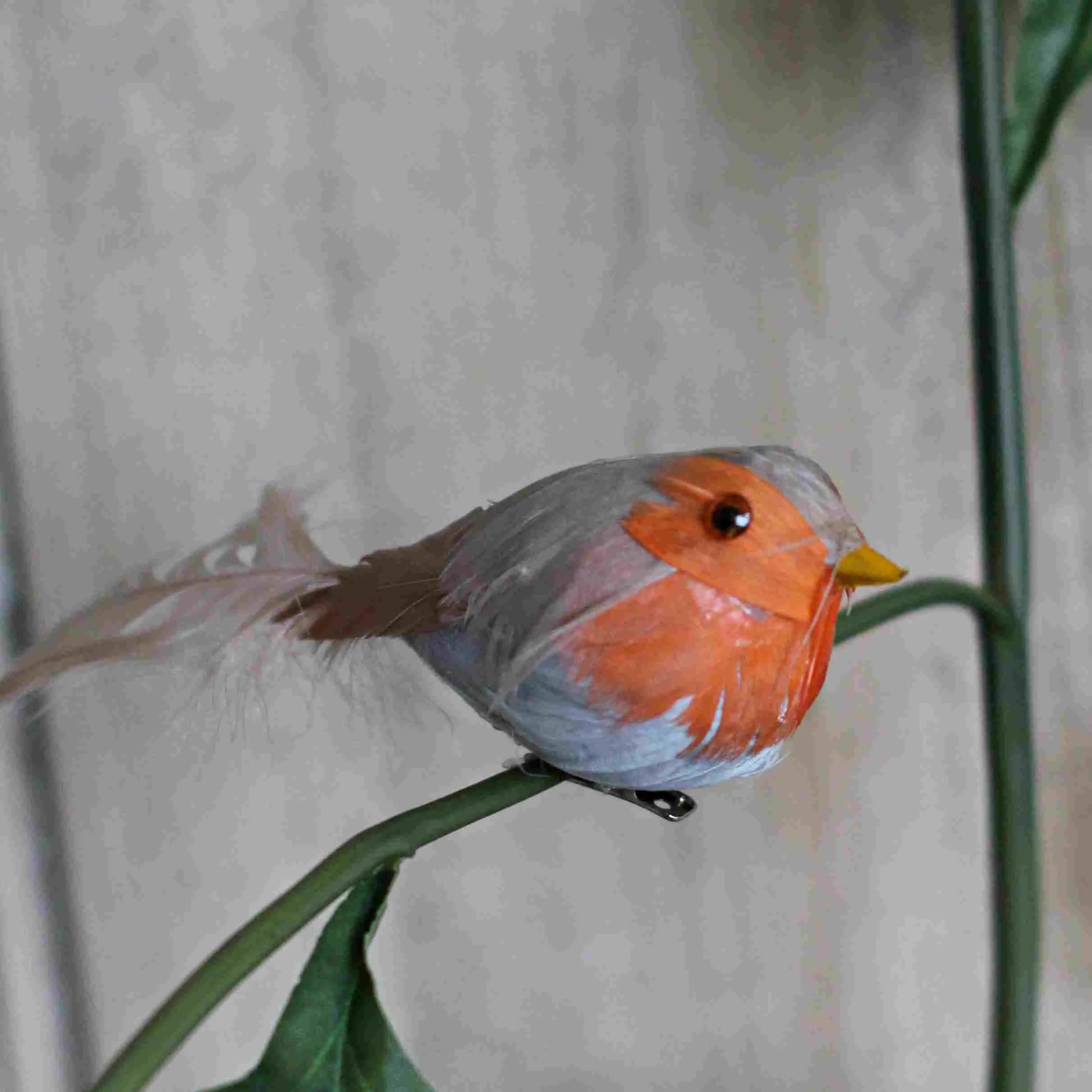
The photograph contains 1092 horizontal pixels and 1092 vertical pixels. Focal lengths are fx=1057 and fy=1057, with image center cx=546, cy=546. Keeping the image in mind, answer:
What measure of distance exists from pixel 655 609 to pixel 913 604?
9cm

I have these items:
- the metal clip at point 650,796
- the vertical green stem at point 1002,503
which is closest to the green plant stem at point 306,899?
the metal clip at point 650,796

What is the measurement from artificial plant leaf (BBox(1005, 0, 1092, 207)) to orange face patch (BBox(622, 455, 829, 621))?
0.58ft

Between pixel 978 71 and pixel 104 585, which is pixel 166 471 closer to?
pixel 104 585

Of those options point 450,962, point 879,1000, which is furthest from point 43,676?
point 879,1000

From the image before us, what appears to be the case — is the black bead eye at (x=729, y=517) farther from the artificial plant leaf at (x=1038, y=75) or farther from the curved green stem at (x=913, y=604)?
the artificial plant leaf at (x=1038, y=75)

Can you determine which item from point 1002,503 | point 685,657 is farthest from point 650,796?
point 1002,503

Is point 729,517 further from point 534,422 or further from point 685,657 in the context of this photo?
point 534,422

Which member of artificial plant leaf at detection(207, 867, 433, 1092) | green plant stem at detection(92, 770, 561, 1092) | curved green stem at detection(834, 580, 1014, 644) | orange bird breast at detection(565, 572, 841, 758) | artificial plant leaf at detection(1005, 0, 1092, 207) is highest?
artificial plant leaf at detection(1005, 0, 1092, 207)

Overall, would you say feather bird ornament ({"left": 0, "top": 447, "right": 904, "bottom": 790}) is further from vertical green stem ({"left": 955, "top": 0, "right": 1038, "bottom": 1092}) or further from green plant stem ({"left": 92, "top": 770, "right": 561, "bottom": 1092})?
Answer: vertical green stem ({"left": 955, "top": 0, "right": 1038, "bottom": 1092})

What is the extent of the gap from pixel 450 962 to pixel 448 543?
Result: 7.6 inches

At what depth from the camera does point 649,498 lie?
0.14m

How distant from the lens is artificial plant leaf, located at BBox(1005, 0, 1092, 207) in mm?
268

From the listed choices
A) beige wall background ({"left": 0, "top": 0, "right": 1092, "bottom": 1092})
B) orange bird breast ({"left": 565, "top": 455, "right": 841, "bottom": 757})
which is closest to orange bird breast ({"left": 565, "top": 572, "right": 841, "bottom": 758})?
orange bird breast ({"left": 565, "top": 455, "right": 841, "bottom": 757})

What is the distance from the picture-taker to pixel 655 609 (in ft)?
0.43
